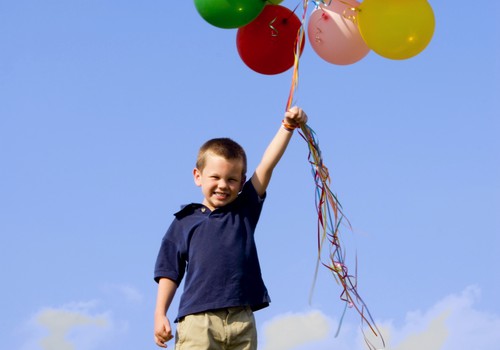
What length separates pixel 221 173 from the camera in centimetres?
317

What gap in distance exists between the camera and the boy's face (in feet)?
10.4

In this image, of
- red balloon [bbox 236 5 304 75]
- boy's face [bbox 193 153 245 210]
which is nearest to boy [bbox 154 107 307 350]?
boy's face [bbox 193 153 245 210]

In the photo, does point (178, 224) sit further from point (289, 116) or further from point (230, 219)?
point (289, 116)

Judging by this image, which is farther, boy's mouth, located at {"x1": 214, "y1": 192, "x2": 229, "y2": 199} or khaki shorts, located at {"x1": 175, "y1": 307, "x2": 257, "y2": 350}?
boy's mouth, located at {"x1": 214, "y1": 192, "x2": 229, "y2": 199}

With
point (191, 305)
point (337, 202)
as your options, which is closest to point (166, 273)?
point (191, 305)

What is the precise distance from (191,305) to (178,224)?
15.6 inches

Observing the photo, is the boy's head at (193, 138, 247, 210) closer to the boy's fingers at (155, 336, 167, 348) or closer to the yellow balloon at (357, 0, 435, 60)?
the boy's fingers at (155, 336, 167, 348)

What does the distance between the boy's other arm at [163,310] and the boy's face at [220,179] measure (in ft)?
1.33

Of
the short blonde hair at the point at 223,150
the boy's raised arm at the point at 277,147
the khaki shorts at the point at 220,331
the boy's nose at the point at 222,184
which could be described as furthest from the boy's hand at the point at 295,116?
the khaki shorts at the point at 220,331

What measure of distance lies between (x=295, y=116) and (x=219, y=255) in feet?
2.26

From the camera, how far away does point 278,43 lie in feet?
12.1

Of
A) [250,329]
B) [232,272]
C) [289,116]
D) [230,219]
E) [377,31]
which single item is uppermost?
[377,31]

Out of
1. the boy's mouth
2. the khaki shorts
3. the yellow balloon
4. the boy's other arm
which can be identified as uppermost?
the yellow balloon

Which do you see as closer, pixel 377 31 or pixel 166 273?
pixel 166 273
